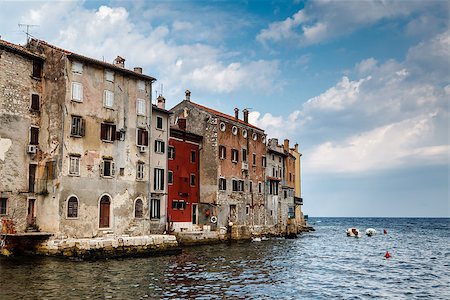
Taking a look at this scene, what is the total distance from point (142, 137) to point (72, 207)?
29.3 feet

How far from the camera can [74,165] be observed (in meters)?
34.2

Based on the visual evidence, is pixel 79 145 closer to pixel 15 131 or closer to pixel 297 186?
pixel 15 131

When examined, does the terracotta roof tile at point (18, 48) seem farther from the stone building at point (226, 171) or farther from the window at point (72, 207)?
the stone building at point (226, 171)

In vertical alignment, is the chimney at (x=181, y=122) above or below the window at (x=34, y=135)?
above

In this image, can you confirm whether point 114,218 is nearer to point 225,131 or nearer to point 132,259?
point 132,259

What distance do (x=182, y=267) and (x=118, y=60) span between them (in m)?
19.2

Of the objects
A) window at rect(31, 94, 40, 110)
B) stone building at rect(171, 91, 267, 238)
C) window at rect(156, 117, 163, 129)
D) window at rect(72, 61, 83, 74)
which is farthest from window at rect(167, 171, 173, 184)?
window at rect(31, 94, 40, 110)

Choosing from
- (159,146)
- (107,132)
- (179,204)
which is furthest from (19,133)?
(179,204)

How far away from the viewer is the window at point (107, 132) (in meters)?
36.3

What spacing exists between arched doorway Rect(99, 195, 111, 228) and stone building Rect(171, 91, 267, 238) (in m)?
16.7

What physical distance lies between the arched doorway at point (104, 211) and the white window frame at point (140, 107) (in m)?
7.91

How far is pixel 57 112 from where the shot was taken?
3422 centimetres

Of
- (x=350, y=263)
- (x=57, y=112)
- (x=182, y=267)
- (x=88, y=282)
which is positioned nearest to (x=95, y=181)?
(x=57, y=112)

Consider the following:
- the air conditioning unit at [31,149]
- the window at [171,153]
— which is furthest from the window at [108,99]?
the window at [171,153]
